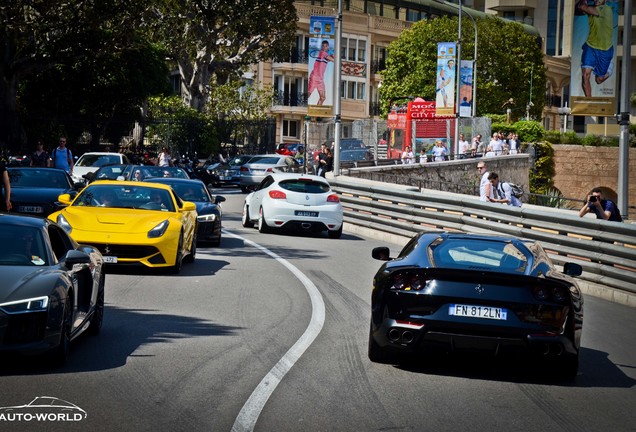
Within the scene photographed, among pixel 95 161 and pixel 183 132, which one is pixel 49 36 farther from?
pixel 183 132

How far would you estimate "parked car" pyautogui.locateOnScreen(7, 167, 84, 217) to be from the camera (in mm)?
23062

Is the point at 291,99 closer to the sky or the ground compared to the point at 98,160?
closer to the sky

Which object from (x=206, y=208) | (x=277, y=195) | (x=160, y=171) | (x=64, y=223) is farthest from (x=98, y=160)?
(x=64, y=223)

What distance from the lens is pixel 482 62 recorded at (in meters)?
88.4

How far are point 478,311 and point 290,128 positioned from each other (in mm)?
84119

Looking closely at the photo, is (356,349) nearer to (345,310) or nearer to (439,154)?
(345,310)

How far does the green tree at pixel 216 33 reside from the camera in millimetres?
54156

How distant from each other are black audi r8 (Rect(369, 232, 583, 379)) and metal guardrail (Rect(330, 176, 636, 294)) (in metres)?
7.41

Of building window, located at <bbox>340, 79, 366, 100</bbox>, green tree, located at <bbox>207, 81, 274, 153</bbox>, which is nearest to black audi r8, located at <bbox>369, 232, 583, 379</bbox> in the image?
green tree, located at <bbox>207, 81, 274, 153</bbox>

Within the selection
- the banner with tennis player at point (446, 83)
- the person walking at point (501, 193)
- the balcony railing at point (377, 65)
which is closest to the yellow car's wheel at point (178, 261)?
the person walking at point (501, 193)

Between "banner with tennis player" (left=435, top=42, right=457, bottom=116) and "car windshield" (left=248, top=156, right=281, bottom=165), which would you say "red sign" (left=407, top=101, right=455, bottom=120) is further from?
"car windshield" (left=248, top=156, right=281, bottom=165)

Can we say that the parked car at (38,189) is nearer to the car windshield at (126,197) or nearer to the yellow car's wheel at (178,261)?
the car windshield at (126,197)

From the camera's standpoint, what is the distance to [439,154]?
48.6 m

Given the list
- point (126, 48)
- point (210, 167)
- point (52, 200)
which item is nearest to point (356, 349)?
point (52, 200)
